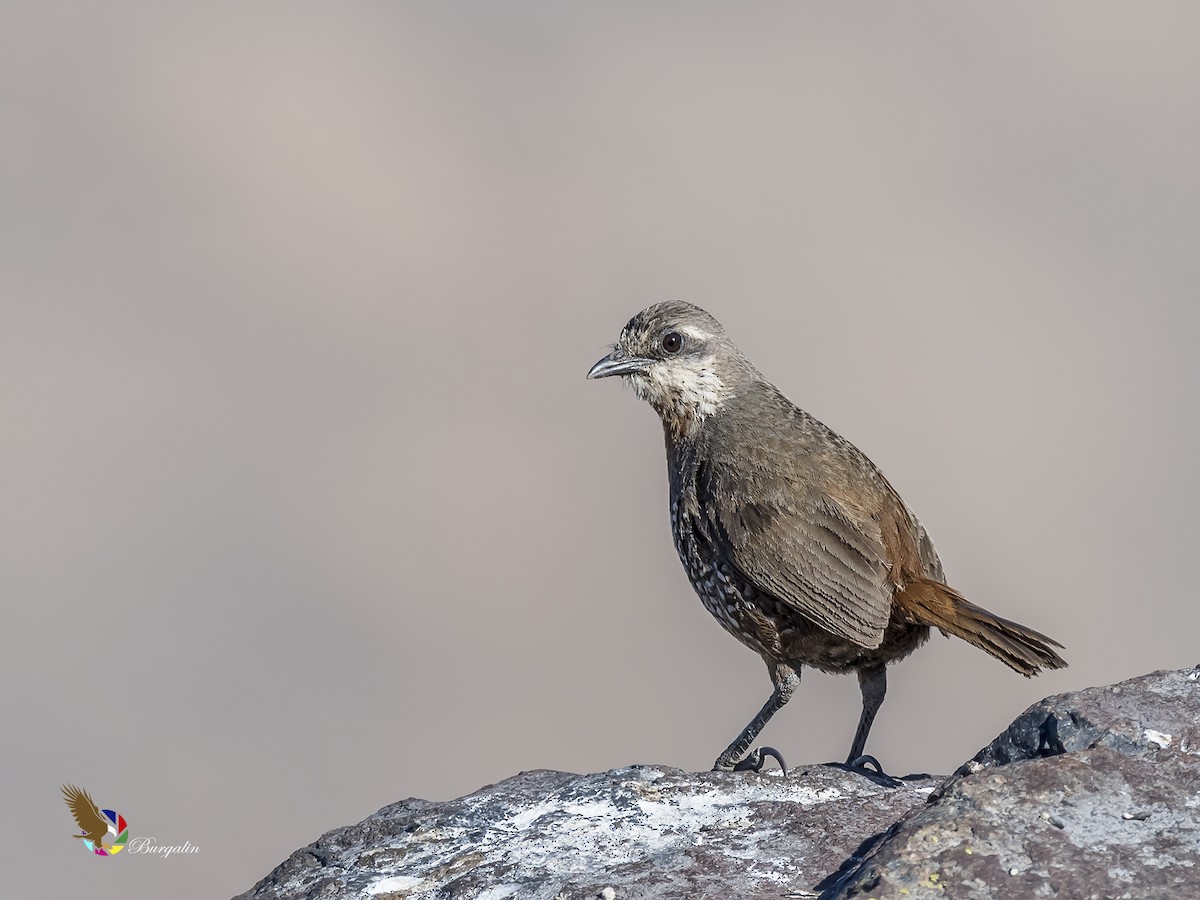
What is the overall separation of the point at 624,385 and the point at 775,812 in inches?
118

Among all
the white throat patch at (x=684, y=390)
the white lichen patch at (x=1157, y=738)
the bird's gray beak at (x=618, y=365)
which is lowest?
the white lichen patch at (x=1157, y=738)

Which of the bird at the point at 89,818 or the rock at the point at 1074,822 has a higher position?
the bird at the point at 89,818

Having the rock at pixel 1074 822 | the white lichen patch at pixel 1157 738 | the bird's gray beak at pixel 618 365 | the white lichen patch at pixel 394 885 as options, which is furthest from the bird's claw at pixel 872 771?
the bird's gray beak at pixel 618 365

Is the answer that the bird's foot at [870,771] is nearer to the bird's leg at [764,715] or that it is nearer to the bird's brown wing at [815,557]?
the bird's brown wing at [815,557]

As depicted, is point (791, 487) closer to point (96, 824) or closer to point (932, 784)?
point (932, 784)

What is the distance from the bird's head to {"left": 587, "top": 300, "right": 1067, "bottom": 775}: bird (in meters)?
0.01

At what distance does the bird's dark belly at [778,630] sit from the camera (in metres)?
5.29

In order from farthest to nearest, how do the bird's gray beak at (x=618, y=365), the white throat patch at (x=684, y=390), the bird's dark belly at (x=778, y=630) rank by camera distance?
the bird's gray beak at (x=618, y=365) → the white throat patch at (x=684, y=390) → the bird's dark belly at (x=778, y=630)

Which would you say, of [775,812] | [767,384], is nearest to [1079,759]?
[775,812]

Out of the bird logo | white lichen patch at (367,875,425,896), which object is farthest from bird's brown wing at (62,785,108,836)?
white lichen patch at (367,875,425,896)

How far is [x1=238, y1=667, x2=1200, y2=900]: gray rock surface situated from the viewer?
278 cm

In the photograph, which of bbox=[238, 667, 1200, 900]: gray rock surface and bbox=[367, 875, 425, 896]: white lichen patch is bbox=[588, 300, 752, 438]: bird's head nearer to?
bbox=[238, 667, 1200, 900]: gray rock surface

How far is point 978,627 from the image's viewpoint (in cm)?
485

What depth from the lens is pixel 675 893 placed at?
3.23 metres
